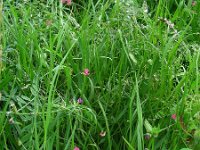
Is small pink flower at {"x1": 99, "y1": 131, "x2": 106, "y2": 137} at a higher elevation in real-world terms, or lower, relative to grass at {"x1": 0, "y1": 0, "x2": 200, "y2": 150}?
lower

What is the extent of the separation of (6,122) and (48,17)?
24.9 inches

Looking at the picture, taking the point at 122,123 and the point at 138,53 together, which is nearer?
the point at 122,123

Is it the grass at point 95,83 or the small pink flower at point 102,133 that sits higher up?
the grass at point 95,83

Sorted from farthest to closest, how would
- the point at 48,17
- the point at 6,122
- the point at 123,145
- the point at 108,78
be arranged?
the point at 48,17
the point at 108,78
the point at 123,145
the point at 6,122

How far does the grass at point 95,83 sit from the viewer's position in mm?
1849

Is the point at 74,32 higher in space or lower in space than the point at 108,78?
higher

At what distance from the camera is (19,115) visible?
186cm

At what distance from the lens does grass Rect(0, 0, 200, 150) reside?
1849mm

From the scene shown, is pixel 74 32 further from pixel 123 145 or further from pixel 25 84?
pixel 123 145

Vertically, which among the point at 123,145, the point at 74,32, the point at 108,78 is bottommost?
the point at 123,145

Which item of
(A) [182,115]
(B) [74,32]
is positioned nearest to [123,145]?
(A) [182,115]

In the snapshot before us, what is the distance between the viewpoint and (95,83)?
208 centimetres

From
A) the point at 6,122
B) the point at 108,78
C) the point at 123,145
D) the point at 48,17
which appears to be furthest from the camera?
the point at 48,17

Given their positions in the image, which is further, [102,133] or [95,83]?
[95,83]
